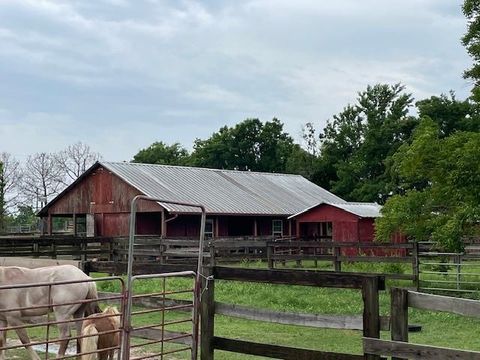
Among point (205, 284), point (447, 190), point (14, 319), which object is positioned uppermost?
point (447, 190)

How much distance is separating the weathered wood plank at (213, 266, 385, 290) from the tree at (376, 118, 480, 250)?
9328 mm

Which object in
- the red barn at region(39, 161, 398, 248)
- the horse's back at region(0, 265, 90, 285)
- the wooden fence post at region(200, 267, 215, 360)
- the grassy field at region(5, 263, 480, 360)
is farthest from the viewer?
the red barn at region(39, 161, 398, 248)

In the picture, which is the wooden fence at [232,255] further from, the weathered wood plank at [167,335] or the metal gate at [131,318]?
the weathered wood plank at [167,335]

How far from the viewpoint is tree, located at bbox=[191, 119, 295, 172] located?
6994 centimetres

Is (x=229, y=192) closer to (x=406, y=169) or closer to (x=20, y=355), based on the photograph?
(x=406, y=169)

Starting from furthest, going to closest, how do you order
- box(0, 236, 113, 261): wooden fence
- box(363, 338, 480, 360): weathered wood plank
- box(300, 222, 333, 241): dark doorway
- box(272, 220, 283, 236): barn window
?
box(300, 222, 333, 241): dark doorway, box(272, 220, 283, 236): barn window, box(0, 236, 113, 261): wooden fence, box(363, 338, 480, 360): weathered wood plank

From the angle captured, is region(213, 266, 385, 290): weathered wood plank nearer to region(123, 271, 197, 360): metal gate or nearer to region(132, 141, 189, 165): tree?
region(123, 271, 197, 360): metal gate

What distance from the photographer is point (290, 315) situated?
6617 millimetres

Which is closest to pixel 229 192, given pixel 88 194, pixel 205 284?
pixel 88 194

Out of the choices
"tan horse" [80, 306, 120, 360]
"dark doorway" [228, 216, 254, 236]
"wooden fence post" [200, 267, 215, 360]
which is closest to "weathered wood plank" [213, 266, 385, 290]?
"wooden fence post" [200, 267, 215, 360]

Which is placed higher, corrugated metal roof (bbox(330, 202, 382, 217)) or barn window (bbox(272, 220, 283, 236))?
corrugated metal roof (bbox(330, 202, 382, 217))

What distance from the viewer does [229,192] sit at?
37.6m

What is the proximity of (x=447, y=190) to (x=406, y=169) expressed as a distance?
1713 mm

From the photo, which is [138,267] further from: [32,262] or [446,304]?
[32,262]
